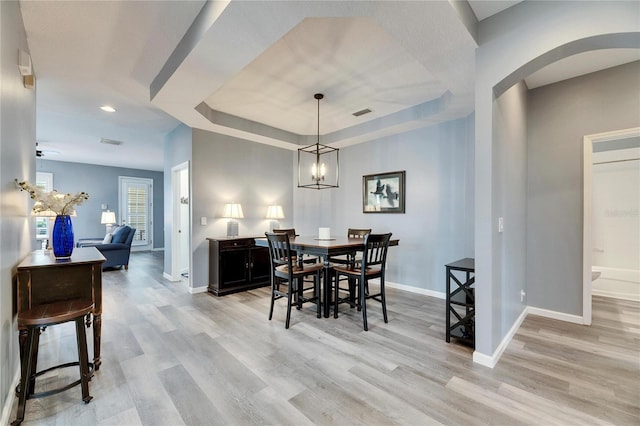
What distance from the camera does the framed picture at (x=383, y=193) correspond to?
443 cm

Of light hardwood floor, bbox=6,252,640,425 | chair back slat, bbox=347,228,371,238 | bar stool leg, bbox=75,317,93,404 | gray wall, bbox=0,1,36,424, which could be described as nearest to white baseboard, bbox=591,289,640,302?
light hardwood floor, bbox=6,252,640,425

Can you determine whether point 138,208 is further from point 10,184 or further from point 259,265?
point 10,184

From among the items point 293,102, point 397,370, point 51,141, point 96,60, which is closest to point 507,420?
point 397,370

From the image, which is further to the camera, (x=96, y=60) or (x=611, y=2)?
(x=96, y=60)

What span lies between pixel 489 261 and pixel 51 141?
316 inches

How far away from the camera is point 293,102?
3770 mm

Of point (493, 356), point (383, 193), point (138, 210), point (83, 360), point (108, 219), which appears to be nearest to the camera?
point (83, 360)

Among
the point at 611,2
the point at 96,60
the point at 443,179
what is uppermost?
the point at 96,60

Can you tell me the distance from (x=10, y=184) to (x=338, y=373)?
2539mm

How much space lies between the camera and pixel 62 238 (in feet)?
6.93

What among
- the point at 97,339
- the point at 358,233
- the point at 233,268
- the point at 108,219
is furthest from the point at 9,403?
the point at 108,219

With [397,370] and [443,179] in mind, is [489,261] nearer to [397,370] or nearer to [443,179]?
[397,370]

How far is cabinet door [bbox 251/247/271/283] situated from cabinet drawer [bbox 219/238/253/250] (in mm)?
150

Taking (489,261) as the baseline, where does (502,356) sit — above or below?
below
